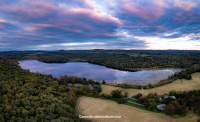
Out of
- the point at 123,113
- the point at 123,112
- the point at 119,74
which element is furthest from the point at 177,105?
the point at 119,74

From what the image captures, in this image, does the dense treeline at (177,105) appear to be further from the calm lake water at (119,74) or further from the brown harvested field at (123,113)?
the calm lake water at (119,74)

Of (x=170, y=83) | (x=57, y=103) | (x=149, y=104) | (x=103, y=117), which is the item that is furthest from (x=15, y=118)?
(x=170, y=83)

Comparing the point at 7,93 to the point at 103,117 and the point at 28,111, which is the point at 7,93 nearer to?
the point at 28,111

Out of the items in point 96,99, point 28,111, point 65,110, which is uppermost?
point 28,111

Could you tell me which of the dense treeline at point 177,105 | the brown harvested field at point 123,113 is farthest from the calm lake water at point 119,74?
the brown harvested field at point 123,113

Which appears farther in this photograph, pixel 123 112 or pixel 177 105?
pixel 123 112

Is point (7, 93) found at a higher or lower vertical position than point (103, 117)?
higher

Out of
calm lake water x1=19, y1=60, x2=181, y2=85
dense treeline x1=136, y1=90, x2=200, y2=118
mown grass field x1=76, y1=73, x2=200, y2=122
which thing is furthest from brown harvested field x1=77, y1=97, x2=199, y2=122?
calm lake water x1=19, y1=60, x2=181, y2=85

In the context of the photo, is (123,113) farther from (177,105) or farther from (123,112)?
(177,105)
